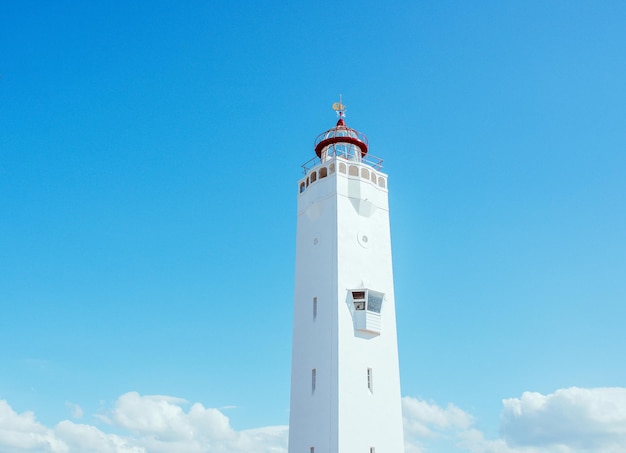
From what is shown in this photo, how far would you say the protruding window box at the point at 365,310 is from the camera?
34.4m

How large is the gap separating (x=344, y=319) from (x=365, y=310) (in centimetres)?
135

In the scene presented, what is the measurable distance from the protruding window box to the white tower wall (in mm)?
60

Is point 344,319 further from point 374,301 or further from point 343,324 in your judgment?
point 374,301

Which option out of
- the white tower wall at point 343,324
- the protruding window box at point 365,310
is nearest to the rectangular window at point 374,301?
the protruding window box at point 365,310

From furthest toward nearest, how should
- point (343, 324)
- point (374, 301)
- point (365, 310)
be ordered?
point (374, 301) → point (365, 310) → point (343, 324)

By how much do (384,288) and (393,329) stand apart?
7.92 ft

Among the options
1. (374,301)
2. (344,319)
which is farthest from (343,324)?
(374,301)

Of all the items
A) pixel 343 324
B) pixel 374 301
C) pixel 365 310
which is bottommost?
pixel 343 324

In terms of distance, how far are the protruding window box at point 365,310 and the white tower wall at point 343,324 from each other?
0.06 meters

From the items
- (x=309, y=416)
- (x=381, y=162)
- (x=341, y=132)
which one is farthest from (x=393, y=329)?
(x=341, y=132)

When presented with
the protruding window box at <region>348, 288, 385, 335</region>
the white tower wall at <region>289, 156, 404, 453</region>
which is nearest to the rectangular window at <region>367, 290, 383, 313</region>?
the protruding window box at <region>348, 288, 385, 335</region>

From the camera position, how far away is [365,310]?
34625 mm

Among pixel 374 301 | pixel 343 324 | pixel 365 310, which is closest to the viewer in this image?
pixel 343 324

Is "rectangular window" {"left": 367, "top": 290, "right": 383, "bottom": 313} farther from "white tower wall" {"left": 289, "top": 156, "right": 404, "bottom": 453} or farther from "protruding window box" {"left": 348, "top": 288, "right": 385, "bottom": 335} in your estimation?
"white tower wall" {"left": 289, "top": 156, "right": 404, "bottom": 453}
